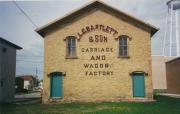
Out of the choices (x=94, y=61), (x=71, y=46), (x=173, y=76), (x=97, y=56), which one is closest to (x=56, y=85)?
(x=71, y=46)

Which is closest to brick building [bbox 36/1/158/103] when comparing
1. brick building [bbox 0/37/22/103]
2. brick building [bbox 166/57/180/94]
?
brick building [bbox 0/37/22/103]

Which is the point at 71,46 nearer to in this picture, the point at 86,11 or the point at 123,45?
the point at 86,11

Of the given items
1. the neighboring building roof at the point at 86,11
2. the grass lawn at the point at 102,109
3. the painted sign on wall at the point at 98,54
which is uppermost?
the neighboring building roof at the point at 86,11

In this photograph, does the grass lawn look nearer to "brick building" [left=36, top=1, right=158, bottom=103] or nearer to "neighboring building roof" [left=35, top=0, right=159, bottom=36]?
"brick building" [left=36, top=1, right=158, bottom=103]

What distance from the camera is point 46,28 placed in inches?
1109

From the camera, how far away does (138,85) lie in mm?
27828

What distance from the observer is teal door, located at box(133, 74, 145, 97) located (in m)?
27.8

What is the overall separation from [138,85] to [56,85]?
7.15 m

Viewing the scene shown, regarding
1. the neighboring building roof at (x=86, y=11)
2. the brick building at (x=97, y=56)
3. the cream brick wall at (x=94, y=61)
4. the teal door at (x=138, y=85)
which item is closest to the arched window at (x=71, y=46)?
the brick building at (x=97, y=56)

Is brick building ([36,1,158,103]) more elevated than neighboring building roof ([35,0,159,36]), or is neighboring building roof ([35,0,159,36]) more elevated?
neighboring building roof ([35,0,159,36])

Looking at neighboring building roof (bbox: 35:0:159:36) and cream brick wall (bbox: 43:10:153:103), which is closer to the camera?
cream brick wall (bbox: 43:10:153:103)

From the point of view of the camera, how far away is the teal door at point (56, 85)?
27.7 metres

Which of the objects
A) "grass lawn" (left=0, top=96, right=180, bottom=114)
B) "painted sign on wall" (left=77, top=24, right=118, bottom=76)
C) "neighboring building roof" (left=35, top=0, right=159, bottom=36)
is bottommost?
"grass lawn" (left=0, top=96, right=180, bottom=114)

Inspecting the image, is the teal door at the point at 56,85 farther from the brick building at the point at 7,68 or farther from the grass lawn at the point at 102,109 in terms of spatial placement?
the brick building at the point at 7,68
